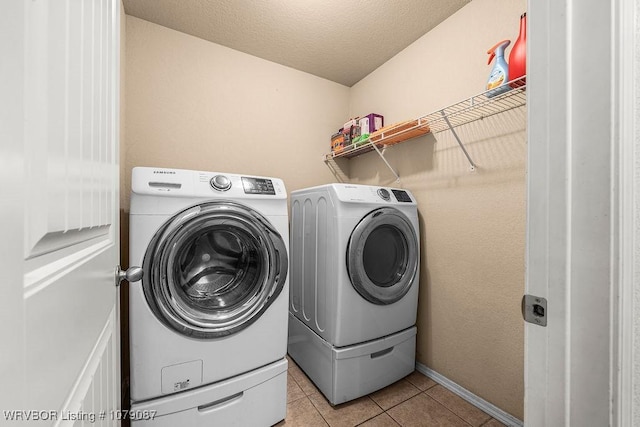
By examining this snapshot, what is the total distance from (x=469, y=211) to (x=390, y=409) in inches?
46.3

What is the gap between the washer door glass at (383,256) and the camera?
4.63 ft

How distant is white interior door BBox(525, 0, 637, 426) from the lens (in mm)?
383

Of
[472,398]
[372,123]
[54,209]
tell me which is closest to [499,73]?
[372,123]

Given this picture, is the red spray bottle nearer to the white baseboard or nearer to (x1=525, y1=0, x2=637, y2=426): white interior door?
(x1=525, y1=0, x2=637, y2=426): white interior door

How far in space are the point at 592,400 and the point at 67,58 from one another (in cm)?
90

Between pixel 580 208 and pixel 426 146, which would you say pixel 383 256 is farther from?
pixel 580 208

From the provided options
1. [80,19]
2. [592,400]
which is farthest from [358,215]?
[80,19]

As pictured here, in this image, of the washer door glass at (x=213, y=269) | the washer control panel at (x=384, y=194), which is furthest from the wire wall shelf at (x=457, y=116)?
the washer door glass at (x=213, y=269)

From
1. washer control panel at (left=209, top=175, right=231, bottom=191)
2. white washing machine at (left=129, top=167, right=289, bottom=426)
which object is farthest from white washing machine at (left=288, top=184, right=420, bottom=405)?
washer control panel at (left=209, top=175, right=231, bottom=191)

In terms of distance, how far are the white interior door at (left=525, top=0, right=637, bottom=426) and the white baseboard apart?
1211mm

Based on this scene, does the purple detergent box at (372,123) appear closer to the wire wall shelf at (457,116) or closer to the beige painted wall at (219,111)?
the wire wall shelf at (457,116)

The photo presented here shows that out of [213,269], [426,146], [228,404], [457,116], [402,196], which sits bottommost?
[228,404]

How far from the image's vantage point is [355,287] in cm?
141

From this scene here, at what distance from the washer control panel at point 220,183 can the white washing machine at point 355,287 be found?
0.54 metres
